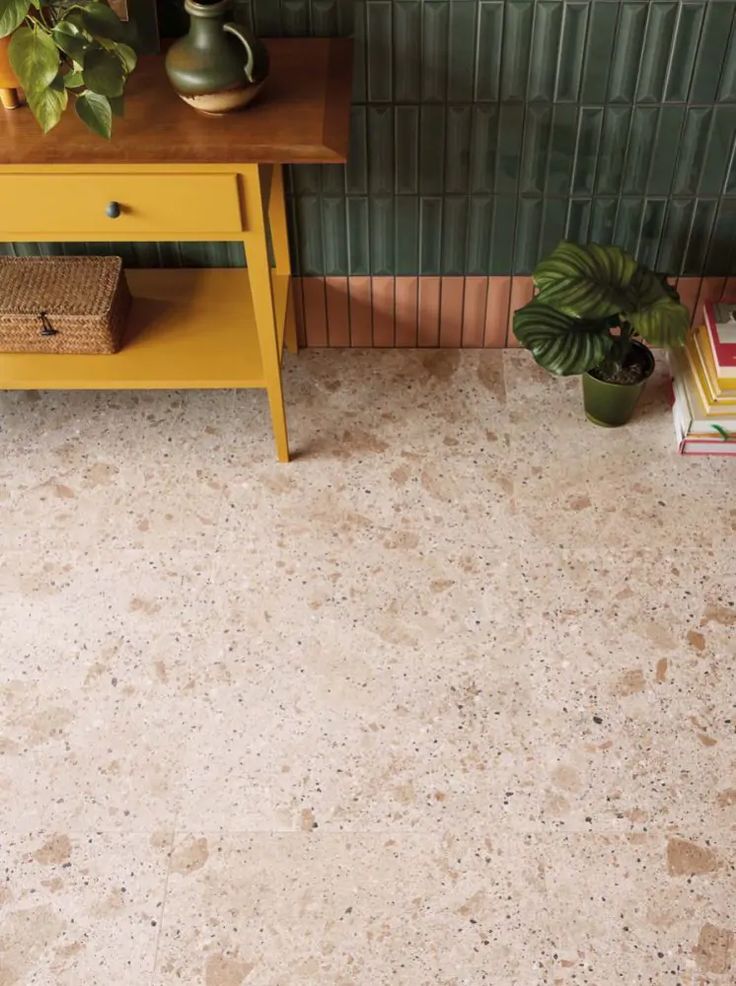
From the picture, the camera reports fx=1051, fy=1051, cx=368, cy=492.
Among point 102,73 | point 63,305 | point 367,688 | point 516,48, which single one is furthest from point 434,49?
point 367,688

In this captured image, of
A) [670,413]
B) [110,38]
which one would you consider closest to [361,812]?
[670,413]

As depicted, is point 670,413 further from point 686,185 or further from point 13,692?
point 13,692

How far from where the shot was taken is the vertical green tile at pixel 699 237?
7.51 feet

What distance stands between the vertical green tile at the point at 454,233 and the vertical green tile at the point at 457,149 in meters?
0.03

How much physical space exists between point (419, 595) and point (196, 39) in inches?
42.3

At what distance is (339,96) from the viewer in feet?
6.26

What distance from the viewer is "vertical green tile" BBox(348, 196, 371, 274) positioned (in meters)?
2.32

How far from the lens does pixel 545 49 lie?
207 centimetres

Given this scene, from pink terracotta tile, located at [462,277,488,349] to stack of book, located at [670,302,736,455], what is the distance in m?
0.47

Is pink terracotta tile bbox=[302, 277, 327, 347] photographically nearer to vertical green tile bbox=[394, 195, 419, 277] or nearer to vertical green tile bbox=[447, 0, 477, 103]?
vertical green tile bbox=[394, 195, 419, 277]

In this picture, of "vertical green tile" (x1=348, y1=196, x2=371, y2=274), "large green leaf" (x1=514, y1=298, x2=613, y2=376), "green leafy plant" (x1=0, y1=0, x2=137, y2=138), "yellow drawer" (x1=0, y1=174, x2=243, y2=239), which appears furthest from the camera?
"vertical green tile" (x1=348, y1=196, x2=371, y2=274)

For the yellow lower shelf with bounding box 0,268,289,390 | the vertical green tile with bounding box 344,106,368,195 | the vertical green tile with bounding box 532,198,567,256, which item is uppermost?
the vertical green tile with bounding box 344,106,368,195

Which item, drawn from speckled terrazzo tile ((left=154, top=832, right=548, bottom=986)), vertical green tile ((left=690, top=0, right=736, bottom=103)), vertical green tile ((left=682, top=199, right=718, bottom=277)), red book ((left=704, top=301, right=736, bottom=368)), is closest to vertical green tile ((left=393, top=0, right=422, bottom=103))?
vertical green tile ((left=690, top=0, right=736, bottom=103))

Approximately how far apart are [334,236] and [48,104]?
0.81 m
